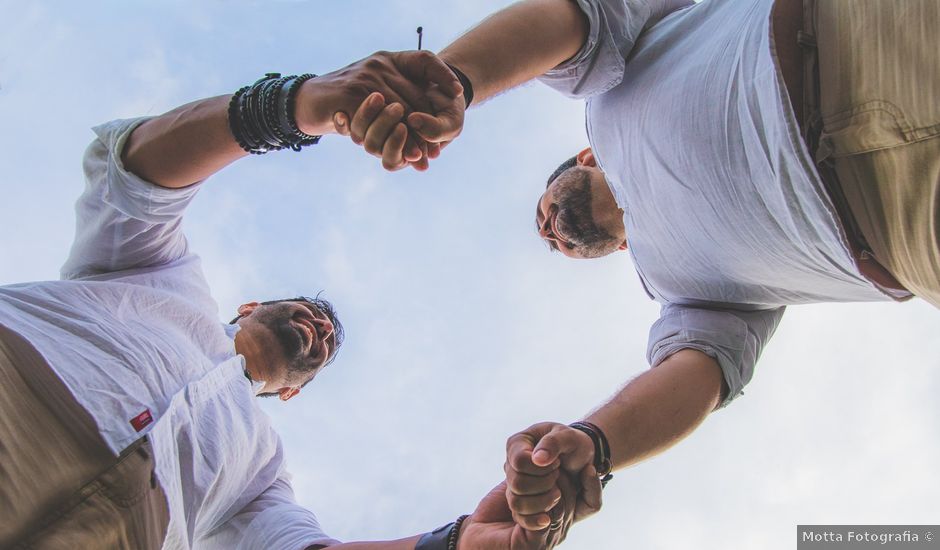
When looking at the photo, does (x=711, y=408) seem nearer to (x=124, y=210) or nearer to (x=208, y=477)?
(x=208, y=477)

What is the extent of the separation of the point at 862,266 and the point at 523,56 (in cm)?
66

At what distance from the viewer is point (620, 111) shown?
1.19 m

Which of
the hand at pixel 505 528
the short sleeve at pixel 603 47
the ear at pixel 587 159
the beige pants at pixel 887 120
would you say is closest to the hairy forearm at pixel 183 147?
the short sleeve at pixel 603 47

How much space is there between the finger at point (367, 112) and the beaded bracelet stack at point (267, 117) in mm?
166

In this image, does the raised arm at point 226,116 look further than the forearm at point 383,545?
No

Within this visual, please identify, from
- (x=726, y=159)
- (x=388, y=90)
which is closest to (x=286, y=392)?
(x=388, y=90)

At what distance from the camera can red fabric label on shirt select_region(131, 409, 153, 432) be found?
91cm

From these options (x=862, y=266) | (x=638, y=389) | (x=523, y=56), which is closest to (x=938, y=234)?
(x=862, y=266)

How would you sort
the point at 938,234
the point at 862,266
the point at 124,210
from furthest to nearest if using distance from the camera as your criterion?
1. the point at 124,210
2. the point at 862,266
3. the point at 938,234

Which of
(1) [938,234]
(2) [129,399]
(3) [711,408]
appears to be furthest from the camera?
(3) [711,408]

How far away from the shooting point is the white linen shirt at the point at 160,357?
93cm

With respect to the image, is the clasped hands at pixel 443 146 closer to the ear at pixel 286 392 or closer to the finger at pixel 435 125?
the finger at pixel 435 125

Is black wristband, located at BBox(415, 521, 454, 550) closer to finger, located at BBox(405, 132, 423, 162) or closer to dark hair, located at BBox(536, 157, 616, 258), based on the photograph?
finger, located at BBox(405, 132, 423, 162)

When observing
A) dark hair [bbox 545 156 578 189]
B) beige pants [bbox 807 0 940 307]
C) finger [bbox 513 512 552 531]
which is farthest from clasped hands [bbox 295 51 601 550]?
dark hair [bbox 545 156 578 189]
